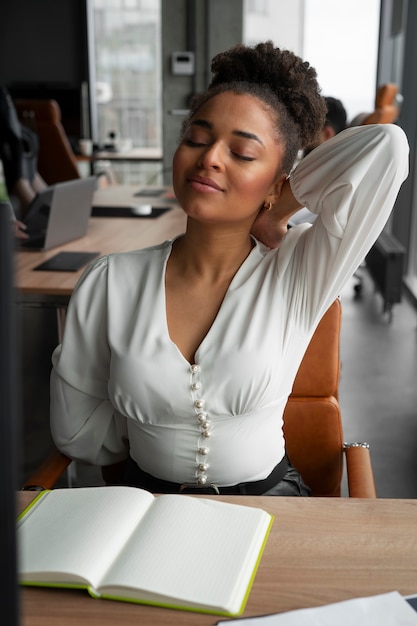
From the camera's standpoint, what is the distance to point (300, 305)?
1.30 meters

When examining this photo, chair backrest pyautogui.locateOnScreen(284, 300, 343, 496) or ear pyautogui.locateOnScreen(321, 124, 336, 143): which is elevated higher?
ear pyautogui.locateOnScreen(321, 124, 336, 143)

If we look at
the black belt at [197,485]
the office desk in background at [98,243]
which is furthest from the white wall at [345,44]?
the black belt at [197,485]

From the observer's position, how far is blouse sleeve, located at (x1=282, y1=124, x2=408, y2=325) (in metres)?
1.19

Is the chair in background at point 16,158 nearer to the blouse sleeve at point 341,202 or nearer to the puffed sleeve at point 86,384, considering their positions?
the puffed sleeve at point 86,384

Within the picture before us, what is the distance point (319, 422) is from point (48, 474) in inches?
22.7

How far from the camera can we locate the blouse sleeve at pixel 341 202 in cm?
119

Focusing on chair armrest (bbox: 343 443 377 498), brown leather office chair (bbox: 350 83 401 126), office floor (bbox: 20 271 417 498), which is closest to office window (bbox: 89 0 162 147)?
office floor (bbox: 20 271 417 498)

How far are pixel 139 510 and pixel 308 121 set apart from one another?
0.77 metres

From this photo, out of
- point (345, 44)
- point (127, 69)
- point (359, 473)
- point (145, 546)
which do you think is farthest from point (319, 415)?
point (127, 69)

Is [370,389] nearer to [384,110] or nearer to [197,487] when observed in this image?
[384,110]

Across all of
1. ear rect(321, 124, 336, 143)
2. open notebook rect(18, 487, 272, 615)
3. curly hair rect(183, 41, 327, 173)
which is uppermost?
curly hair rect(183, 41, 327, 173)

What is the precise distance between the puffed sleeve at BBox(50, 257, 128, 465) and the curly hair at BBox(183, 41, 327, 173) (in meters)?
0.40

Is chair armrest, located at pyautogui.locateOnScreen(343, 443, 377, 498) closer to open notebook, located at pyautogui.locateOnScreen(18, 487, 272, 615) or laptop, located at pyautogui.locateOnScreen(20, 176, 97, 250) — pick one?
open notebook, located at pyautogui.locateOnScreen(18, 487, 272, 615)

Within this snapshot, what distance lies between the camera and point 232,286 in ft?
4.30
